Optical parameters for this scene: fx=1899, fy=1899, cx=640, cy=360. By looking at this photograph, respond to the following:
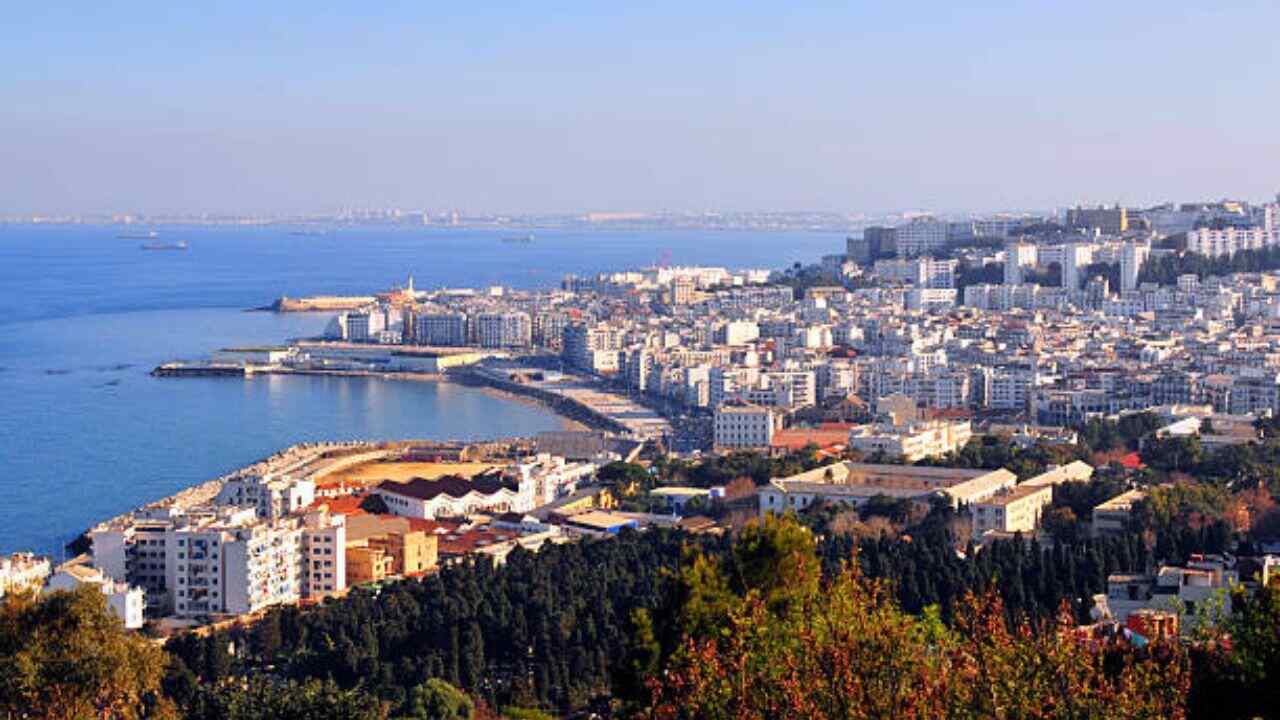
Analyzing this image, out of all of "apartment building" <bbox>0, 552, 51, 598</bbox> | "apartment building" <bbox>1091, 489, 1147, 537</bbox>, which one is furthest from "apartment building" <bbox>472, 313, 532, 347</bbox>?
"apartment building" <bbox>0, 552, 51, 598</bbox>

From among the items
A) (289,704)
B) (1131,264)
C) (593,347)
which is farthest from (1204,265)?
(289,704)

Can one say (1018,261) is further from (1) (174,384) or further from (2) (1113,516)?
(2) (1113,516)

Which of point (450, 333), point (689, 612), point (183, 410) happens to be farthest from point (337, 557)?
point (450, 333)

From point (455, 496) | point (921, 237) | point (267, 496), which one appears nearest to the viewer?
point (267, 496)

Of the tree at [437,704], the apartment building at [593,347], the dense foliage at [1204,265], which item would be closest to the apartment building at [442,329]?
the apartment building at [593,347]

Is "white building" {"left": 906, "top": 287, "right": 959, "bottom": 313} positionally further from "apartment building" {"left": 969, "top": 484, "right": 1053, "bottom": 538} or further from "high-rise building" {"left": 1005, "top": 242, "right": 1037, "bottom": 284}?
"apartment building" {"left": 969, "top": 484, "right": 1053, "bottom": 538}

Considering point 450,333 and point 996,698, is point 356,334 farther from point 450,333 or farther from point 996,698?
point 996,698

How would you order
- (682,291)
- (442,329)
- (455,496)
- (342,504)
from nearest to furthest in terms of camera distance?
(342,504) < (455,496) < (442,329) < (682,291)
